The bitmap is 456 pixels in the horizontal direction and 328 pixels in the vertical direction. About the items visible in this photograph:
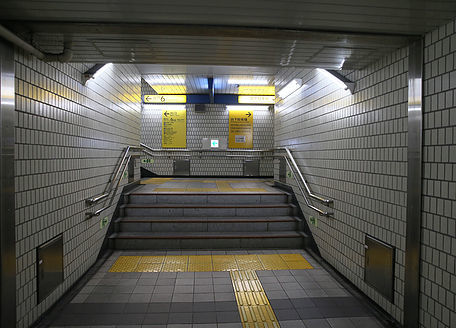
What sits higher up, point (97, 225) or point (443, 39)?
point (443, 39)

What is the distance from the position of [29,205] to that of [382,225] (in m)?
3.44

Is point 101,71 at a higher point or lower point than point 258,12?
higher

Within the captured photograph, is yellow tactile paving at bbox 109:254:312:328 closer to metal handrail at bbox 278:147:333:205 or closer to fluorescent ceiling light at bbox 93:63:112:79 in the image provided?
metal handrail at bbox 278:147:333:205

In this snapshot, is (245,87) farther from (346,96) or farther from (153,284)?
(153,284)

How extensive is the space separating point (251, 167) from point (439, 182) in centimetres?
756

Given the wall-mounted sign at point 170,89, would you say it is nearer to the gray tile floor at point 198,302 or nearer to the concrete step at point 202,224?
the concrete step at point 202,224

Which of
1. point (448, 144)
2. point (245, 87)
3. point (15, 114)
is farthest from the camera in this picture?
point (245, 87)

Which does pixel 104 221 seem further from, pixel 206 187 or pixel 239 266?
pixel 206 187

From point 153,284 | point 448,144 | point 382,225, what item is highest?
point 448,144

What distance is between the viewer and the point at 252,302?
312 cm

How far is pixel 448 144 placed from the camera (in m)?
2.22

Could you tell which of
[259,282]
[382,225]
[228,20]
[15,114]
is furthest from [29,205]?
[382,225]

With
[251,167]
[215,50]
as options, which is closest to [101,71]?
[215,50]

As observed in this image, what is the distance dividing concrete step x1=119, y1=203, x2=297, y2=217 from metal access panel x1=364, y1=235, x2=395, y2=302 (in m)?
2.37
